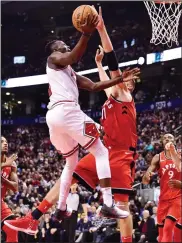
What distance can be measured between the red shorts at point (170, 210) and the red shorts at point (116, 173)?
953mm

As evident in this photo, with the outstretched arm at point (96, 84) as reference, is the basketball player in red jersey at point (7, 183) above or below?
below

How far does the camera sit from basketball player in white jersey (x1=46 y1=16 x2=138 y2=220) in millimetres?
5262

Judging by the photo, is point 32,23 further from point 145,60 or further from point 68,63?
point 68,63

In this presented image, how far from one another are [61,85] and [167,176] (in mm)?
2465

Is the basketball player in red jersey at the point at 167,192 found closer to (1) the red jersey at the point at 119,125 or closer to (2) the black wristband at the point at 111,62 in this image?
(1) the red jersey at the point at 119,125

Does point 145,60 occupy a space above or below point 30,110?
above

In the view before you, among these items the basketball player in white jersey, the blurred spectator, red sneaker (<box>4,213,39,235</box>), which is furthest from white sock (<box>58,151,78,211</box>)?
the blurred spectator

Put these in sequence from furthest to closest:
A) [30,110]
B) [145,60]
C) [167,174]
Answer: [30,110]
[145,60]
[167,174]

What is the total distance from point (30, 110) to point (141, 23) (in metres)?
8.72

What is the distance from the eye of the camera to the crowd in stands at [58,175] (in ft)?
38.0

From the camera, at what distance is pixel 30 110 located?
31.4m

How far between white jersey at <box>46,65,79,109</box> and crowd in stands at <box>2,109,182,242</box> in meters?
5.24

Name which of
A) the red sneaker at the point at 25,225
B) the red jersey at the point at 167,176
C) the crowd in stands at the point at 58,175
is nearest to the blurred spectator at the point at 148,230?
the crowd in stands at the point at 58,175

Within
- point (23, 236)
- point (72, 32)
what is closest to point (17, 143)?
point (72, 32)
